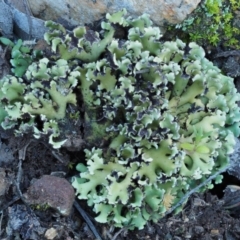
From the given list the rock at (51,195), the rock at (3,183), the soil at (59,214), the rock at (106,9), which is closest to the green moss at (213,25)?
the rock at (106,9)

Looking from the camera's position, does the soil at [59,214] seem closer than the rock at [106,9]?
Yes

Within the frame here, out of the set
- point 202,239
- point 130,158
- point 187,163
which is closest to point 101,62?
point 130,158

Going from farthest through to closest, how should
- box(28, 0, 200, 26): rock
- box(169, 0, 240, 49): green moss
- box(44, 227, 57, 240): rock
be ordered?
box(169, 0, 240, 49): green moss
box(28, 0, 200, 26): rock
box(44, 227, 57, 240): rock

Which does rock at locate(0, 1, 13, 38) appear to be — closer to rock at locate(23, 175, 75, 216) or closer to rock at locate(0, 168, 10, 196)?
rock at locate(0, 168, 10, 196)

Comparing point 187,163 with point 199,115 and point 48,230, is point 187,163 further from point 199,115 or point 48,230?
point 48,230

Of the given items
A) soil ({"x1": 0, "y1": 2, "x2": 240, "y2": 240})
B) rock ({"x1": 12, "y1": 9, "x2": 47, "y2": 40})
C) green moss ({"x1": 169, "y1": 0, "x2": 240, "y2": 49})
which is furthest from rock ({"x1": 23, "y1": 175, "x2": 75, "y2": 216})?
green moss ({"x1": 169, "y1": 0, "x2": 240, "y2": 49})

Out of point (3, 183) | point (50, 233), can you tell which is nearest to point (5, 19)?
point (3, 183)

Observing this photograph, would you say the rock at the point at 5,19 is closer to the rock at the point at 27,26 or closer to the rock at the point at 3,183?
the rock at the point at 27,26
